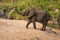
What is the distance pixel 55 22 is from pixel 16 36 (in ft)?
24.9

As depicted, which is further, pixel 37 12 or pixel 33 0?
pixel 33 0

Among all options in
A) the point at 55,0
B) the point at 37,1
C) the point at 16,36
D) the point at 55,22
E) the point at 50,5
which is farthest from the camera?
the point at 55,0

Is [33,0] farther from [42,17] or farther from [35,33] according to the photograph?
[35,33]

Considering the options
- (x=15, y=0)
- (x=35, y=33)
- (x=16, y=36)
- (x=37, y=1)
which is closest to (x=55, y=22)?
(x=37, y=1)

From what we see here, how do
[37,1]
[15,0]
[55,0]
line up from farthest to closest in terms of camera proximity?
1. [15,0]
2. [55,0]
3. [37,1]

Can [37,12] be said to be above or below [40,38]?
above

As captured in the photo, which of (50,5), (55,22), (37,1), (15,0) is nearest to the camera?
(55,22)

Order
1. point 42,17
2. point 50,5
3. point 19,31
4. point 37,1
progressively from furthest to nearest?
point 50,5
point 37,1
point 42,17
point 19,31

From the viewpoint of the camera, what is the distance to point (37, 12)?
41.4 ft

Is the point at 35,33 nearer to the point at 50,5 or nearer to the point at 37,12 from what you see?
the point at 37,12

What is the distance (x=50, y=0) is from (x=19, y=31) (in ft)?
46.3

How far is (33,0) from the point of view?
2242 centimetres

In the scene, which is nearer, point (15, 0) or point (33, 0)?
point (33, 0)

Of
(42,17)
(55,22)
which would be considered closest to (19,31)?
(42,17)
